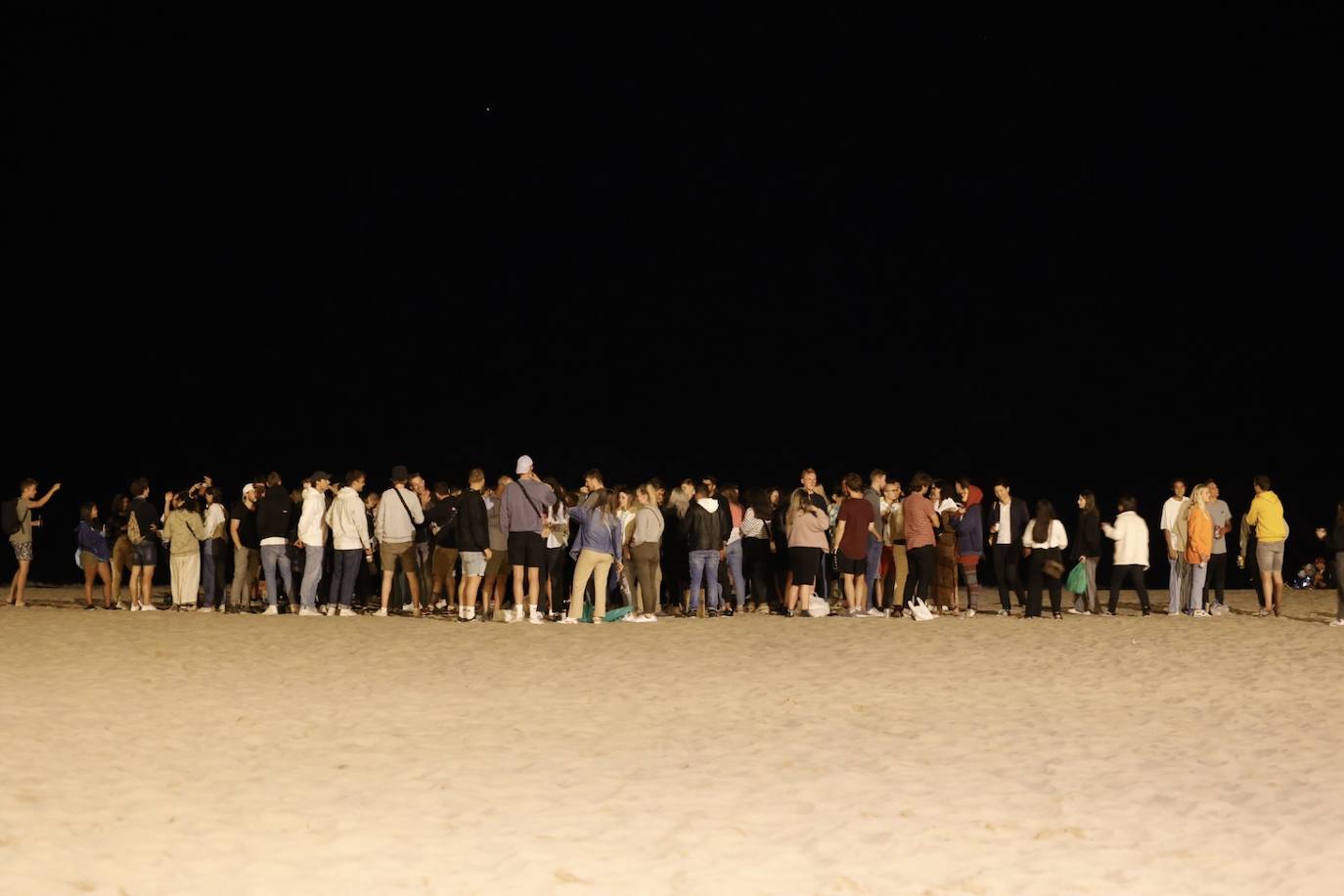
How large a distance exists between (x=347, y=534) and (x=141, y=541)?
3.04m

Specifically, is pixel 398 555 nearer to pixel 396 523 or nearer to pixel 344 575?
pixel 396 523

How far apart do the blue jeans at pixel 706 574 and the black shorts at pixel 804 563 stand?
3.06 feet

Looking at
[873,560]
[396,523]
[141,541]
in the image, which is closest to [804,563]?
[873,560]

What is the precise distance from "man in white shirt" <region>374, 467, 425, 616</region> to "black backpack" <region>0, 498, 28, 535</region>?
→ 15.3 ft

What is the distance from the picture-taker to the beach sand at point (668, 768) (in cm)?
626

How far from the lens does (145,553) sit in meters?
19.1

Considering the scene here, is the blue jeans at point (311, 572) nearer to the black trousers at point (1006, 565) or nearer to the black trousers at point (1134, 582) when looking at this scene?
the black trousers at point (1006, 565)

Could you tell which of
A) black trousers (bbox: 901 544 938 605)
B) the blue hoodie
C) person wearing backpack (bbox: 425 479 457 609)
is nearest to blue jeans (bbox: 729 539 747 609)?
black trousers (bbox: 901 544 938 605)

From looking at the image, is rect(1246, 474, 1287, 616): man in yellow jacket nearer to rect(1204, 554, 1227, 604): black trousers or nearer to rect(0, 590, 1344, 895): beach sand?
rect(1204, 554, 1227, 604): black trousers

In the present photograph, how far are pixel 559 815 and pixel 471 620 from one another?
1073 centimetres

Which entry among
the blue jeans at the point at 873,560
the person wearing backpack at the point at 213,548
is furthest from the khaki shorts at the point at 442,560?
the blue jeans at the point at 873,560

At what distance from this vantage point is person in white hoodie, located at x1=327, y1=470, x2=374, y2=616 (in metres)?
17.9

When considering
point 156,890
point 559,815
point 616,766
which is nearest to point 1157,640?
point 616,766

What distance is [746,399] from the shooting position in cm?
6769
